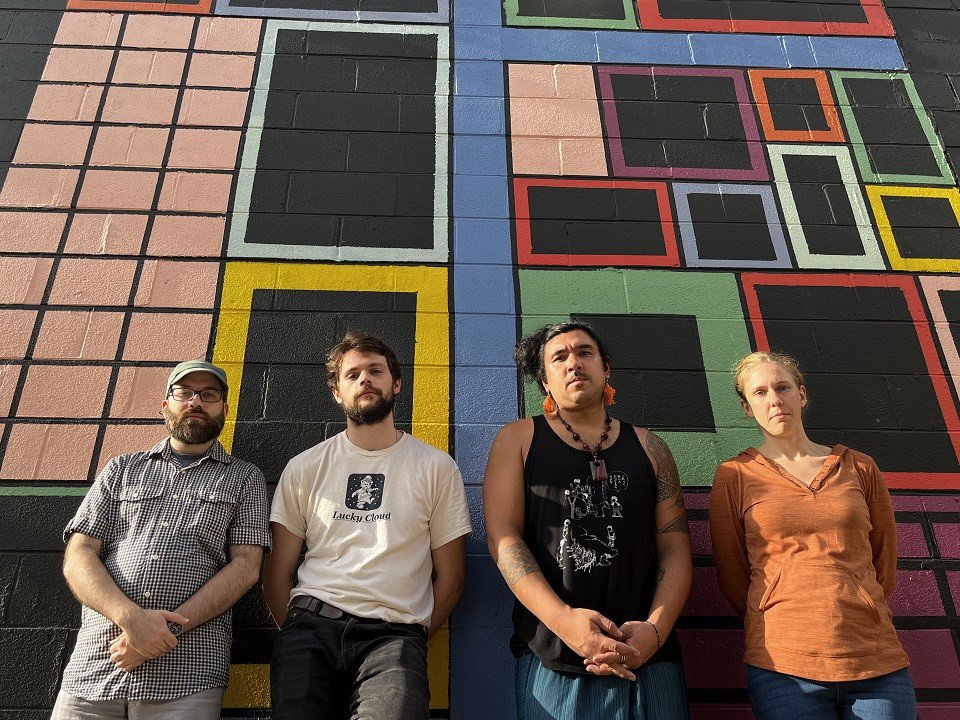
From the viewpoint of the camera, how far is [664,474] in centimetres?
225

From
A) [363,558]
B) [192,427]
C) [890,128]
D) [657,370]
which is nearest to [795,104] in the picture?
[890,128]

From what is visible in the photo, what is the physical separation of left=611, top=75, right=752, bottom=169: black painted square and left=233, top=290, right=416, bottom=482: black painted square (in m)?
1.36

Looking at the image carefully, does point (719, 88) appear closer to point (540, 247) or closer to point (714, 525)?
point (540, 247)

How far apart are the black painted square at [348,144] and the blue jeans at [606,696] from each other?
5.98 feet

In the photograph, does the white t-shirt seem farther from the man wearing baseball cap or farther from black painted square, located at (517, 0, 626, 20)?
black painted square, located at (517, 0, 626, 20)

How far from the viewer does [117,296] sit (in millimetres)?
2844

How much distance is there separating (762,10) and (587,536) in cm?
309

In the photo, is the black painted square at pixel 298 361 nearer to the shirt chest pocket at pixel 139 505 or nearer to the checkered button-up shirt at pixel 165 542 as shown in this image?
the checkered button-up shirt at pixel 165 542

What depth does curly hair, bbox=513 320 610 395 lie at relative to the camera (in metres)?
2.43

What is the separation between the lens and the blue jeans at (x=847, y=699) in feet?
6.04

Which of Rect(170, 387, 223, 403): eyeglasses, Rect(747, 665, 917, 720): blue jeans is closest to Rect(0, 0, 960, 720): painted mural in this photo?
Rect(170, 387, 223, 403): eyeglasses

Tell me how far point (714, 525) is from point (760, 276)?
50.0 inches

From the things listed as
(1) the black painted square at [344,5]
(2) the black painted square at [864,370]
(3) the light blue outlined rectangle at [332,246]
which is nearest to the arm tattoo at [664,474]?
(2) the black painted square at [864,370]

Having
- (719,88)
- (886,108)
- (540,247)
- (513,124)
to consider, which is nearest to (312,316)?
(540,247)
